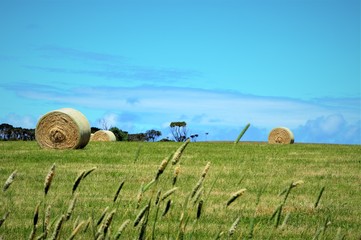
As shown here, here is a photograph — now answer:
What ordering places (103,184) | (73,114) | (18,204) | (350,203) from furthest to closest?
1. (73,114)
2. (103,184)
3. (350,203)
4. (18,204)

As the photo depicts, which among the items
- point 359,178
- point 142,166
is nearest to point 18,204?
point 142,166

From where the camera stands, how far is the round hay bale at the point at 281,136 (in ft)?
126

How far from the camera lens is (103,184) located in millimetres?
11844

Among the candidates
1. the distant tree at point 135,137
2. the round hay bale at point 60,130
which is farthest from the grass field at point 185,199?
the distant tree at point 135,137

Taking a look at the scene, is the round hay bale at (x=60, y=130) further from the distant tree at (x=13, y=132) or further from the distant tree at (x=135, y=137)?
the distant tree at (x=135, y=137)

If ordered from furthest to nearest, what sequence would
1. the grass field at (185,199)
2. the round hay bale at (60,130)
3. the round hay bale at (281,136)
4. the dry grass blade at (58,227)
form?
the round hay bale at (281,136)
the round hay bale at (60,130)
the grass field at (185,199)
the dry grass blade at (58,227)

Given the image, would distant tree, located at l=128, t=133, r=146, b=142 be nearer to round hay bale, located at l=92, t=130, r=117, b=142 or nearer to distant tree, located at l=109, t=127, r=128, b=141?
distant tree, located at l=109, t=127, r=128, b=141

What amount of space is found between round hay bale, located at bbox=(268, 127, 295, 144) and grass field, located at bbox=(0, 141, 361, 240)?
713 inches

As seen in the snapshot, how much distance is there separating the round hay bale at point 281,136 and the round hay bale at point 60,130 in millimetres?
17999

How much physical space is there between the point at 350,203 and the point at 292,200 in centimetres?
106

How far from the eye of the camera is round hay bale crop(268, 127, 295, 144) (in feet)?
126

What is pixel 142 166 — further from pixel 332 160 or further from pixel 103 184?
pixel 332 160

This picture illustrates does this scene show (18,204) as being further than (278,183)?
No

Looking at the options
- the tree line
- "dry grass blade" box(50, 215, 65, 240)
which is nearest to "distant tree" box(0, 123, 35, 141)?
the tree line
